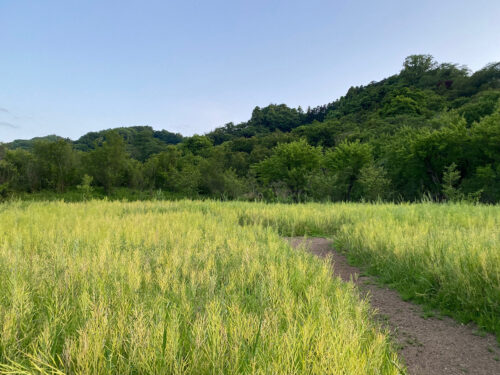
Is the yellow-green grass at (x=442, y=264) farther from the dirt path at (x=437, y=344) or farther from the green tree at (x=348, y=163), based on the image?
the green tree at (x=348, y=163)

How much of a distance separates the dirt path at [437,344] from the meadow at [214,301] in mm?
279

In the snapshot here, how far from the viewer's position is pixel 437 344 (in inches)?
120

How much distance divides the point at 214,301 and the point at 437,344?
282 centimetres

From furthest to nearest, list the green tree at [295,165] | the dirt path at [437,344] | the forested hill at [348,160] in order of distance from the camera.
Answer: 1. the green tree at [295,165]
2. the forested hill at [348,160]
3. the dirt path at [437,344]

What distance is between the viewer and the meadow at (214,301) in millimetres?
1576

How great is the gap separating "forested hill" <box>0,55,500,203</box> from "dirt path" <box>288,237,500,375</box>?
1974 centimetres

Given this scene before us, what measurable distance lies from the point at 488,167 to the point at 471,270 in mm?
24999

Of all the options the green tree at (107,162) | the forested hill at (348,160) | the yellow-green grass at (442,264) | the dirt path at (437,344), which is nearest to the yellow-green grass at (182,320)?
the dirt path at (437,344)

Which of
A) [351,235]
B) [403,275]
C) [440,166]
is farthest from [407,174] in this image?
[403,275]

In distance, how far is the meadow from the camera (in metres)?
1.58

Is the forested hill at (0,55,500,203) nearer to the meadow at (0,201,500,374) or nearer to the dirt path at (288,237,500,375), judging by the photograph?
the meadow at (0,201,500,374)

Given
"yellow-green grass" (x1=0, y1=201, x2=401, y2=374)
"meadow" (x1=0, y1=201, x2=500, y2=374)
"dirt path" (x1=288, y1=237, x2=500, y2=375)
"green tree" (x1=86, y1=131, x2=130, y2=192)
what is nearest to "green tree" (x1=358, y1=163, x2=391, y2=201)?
"meadow" (x1=0, y1=201, x2=500, y2=374)

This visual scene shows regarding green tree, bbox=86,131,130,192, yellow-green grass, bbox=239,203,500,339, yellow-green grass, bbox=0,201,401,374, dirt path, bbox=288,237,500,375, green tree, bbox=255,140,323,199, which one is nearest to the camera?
yellow-green grass, bbox=0,201,401,374

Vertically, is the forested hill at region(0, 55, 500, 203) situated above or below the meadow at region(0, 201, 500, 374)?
above
